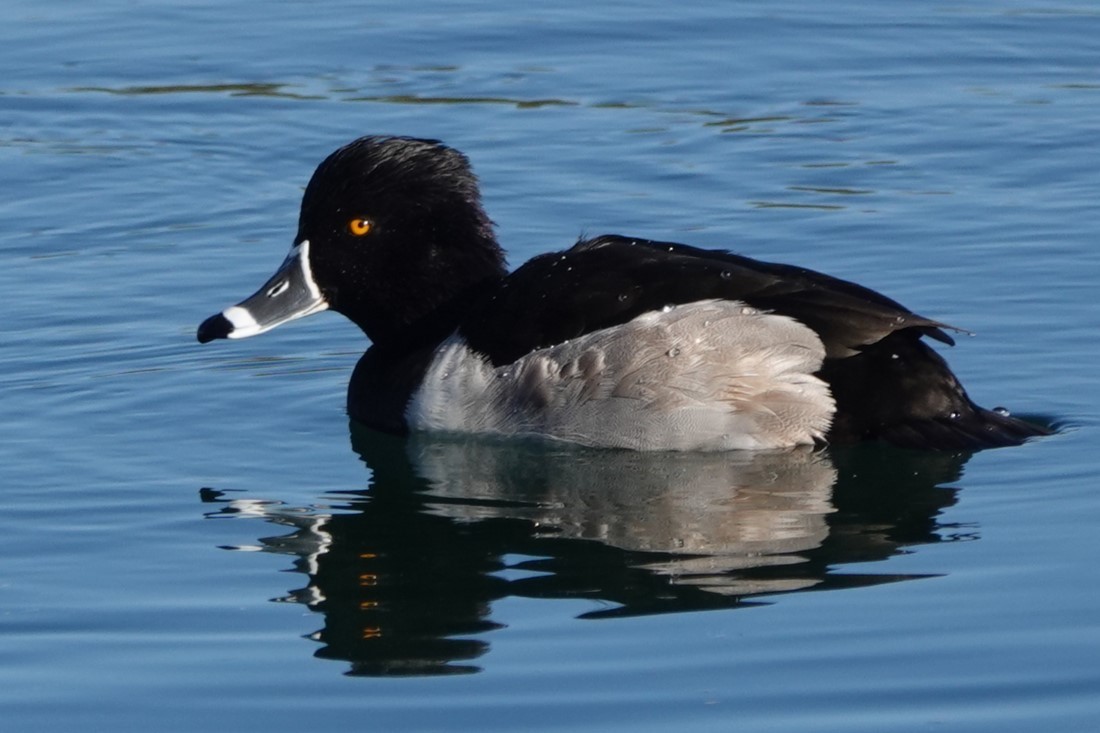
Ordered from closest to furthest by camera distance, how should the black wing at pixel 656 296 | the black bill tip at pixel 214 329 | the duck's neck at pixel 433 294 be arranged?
the black wing at pixel 656 296, the black bill tip at pixel 214 329, the duck's neck at pixel 433 294

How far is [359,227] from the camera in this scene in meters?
8.99

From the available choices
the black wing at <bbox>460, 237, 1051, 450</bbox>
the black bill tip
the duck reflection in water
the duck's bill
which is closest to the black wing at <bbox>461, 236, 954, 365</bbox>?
the black wing at <bbox>460, 237, 1051, 450</bbox>

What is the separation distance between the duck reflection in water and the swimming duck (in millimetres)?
138

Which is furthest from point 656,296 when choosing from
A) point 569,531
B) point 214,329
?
point 214,329

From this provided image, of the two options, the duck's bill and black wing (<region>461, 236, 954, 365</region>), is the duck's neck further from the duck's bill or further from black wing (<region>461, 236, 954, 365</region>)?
black wing (<region>461, 236, 954, 365</region>)

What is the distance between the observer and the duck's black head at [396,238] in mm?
8922

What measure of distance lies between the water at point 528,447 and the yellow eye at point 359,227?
0.85 meters

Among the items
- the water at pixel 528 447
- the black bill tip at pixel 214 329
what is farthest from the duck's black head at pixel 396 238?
the water at pixel 528 447

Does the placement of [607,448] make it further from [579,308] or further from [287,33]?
[287,33]

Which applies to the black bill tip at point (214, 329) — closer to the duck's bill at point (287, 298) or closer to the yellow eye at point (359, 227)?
the duck's bill at point (287, 298)

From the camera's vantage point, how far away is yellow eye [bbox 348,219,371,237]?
8984 mm

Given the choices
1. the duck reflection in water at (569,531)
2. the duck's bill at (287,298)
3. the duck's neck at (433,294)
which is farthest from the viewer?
the duck's bill at (287,298)

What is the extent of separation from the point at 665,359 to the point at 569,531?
3.13ft

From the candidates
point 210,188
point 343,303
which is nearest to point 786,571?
point 343,303
